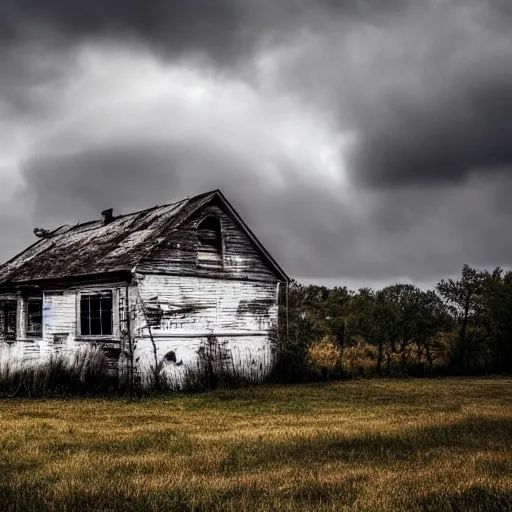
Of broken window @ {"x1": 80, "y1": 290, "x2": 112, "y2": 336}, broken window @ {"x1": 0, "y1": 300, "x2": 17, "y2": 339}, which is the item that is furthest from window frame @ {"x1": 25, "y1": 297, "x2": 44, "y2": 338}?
broken window @ {"x1": 80, "y1": 290, "x2": 112, "y2": 336}

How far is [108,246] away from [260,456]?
14847mm

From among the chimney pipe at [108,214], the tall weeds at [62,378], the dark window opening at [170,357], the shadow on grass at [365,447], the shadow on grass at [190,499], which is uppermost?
the chimney pipe at [108,214]

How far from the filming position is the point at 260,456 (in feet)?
26.9

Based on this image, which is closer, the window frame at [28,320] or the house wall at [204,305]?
the house wall at [204,305]

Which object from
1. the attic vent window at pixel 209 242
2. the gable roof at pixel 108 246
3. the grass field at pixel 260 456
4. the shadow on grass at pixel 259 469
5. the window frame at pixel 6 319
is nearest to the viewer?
the shadow on grass at pixel 259 469

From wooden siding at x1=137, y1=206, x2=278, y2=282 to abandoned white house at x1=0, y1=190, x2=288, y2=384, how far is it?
3 centimetres

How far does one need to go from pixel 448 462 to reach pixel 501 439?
7.04 feet

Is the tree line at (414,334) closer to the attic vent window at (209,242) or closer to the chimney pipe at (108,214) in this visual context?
the attic vent window at (209,242)

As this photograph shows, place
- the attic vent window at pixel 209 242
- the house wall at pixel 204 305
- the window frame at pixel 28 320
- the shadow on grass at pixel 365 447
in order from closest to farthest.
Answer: the shadow on grass at pixel 365 447 → the house wall at pixel 204 305 → the attic vent window at pixel 209 242 → the window frame at pixel 28 320

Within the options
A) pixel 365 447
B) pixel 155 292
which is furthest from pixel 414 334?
pixel 365 447

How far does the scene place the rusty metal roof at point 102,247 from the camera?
66.5 feet

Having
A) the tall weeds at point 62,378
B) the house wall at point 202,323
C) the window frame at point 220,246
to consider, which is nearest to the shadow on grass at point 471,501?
the tall weeds at point 62,378

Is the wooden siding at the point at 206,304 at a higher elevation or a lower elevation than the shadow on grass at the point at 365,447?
higher

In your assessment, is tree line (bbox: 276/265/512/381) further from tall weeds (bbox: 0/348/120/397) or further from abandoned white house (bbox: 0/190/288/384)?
tall weeds (bbox: 0/348/120/397)
